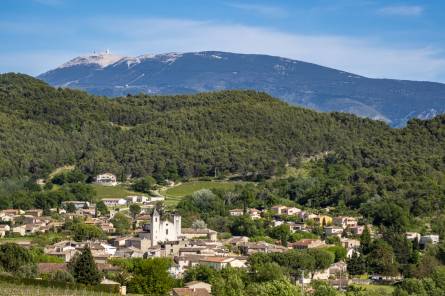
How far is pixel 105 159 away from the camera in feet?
333

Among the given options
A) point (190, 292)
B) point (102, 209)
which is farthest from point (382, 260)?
point (102, 209)

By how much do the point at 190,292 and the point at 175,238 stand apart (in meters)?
25.9

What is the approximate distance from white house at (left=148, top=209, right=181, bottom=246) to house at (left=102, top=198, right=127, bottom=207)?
16.7 meters

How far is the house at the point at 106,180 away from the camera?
9612 centimetres

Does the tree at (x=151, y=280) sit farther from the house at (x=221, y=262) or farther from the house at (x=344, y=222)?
the house at (x=344, y=222)

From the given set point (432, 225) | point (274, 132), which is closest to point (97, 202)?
point (432, 225)

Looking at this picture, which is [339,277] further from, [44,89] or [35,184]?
[44,89]

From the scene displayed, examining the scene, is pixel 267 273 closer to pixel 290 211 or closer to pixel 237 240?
pixel 237 240

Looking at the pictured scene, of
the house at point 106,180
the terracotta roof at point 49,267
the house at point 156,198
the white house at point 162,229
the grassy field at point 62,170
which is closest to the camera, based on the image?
the terracotta roof at point 49,267

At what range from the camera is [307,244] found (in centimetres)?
6500

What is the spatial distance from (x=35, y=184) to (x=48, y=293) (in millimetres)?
57145

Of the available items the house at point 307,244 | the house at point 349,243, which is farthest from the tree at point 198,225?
the house at point 349,243

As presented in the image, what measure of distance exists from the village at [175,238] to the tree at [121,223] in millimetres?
329

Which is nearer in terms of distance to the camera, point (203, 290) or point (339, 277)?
point (203, 290)
